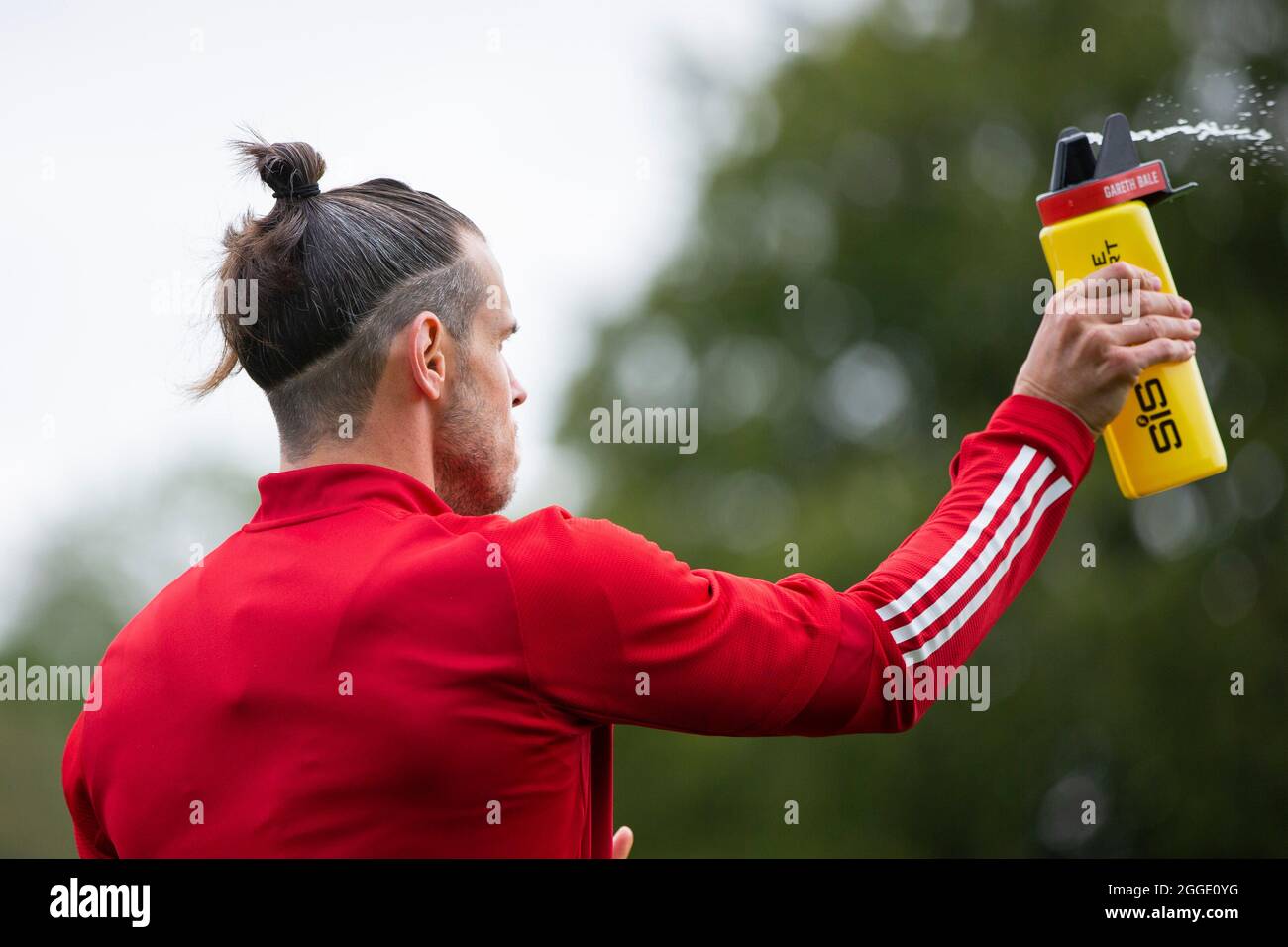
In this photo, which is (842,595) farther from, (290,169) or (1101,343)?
(290,169)

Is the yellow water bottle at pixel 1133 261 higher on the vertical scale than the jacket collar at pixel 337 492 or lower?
higher

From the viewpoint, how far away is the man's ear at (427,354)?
2900 mm

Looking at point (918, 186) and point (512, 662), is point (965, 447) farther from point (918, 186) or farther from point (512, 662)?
point (918, 186)

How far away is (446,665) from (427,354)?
2.46ft

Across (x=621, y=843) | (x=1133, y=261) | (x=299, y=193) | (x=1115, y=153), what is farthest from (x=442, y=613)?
(x=1115, y=153)

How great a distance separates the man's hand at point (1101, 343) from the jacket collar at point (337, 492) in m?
1.23

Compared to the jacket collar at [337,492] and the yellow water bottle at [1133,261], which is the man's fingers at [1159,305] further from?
the jacket collar at [337,492]

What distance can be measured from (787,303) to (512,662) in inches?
795

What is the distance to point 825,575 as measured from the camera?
1812 cm

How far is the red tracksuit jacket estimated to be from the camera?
2.48 metres

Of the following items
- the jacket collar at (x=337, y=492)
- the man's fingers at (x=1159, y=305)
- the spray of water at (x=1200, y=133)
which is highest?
the spray of water at (x=1200, y=133)

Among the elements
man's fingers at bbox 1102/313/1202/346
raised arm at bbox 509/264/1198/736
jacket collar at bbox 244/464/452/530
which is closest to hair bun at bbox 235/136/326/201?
jacket collar at bbox 244/464/452/530

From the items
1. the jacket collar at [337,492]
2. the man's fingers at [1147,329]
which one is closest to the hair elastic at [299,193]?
the jacket collar at [337,492]

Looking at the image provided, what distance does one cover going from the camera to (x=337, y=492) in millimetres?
2748
